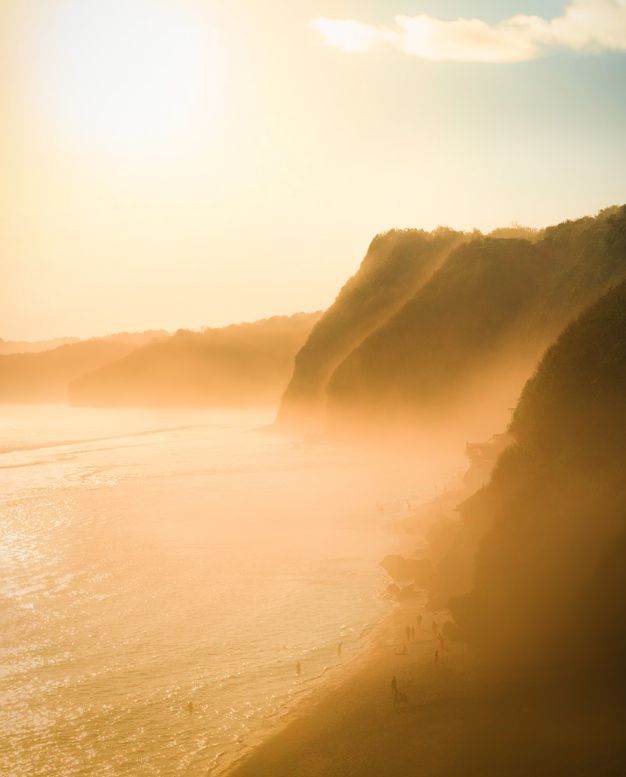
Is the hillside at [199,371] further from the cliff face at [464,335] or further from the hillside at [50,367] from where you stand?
the cliff face at [464,335]

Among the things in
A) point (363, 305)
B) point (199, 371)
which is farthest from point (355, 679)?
point (199, 371)

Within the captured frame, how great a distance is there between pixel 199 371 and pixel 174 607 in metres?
129

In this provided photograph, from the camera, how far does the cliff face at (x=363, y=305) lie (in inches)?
2299

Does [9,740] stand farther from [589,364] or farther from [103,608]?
[589,364]

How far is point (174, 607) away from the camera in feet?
63.1

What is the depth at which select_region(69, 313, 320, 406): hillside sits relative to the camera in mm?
142375

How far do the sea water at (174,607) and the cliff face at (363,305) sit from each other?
2105cm

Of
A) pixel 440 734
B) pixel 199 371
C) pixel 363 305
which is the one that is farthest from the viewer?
pixel 199 371

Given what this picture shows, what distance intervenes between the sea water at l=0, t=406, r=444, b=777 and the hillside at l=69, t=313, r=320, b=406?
10223cm

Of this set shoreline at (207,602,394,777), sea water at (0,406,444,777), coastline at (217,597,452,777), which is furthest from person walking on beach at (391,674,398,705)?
sea water at (0,406,444,777)

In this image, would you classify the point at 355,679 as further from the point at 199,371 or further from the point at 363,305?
the point at 199,371

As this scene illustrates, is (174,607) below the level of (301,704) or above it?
above

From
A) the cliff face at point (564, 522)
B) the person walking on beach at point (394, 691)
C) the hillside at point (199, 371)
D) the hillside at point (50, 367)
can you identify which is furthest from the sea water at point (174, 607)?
the hillside at point (50, 367)

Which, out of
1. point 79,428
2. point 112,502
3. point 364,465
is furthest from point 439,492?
point 79,428
